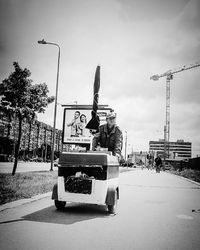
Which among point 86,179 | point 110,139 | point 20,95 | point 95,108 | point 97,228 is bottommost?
point 97,228

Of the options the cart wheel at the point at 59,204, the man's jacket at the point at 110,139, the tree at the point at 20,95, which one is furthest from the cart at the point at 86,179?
the tree at the point at 20,95

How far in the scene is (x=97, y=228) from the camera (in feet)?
16.6

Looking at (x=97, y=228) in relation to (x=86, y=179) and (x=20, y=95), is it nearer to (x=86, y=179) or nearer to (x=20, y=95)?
(x=86, y=179)

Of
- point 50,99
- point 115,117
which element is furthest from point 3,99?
point 115,117

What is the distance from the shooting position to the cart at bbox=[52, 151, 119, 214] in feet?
20.5

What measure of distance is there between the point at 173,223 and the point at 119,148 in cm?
260

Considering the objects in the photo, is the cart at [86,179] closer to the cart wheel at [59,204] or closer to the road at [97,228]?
the cart wheel at [59,204]

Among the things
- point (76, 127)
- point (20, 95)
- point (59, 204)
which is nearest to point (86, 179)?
point (59, 204)

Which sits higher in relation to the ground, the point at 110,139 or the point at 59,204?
the point at 110,139

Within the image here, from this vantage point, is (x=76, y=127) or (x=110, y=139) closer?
(x=110, y=139)

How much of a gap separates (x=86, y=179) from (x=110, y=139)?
5.83 feet

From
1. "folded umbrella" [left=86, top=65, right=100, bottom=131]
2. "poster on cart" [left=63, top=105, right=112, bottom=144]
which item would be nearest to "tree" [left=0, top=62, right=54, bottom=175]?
"folded umbrella" [left=86, top=65, right=100, bottom=131]

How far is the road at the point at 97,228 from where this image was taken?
4.03 m

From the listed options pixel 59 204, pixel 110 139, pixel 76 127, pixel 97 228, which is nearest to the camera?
pixel 97 228
